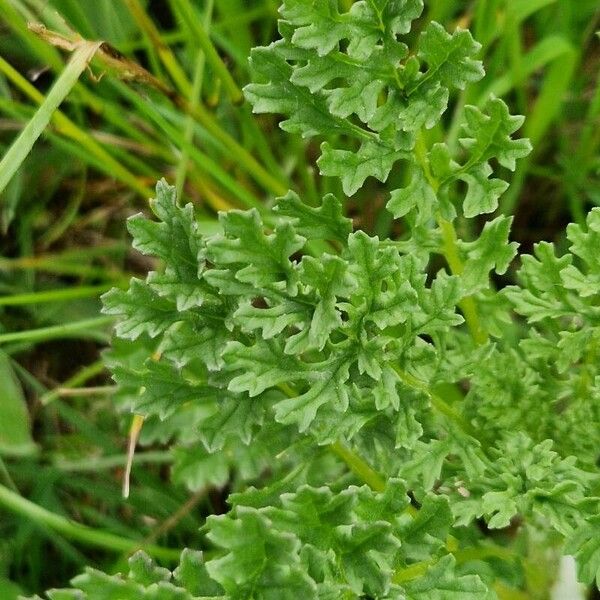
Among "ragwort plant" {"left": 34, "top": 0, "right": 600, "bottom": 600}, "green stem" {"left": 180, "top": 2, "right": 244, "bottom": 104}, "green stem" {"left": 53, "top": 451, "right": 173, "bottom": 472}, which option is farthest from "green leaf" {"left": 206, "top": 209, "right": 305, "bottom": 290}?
"green stem" {"left": 53, "top": 451, "right": 173, "bottom": 472}

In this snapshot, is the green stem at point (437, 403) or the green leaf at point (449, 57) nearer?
the green leaf at point (449, 57)

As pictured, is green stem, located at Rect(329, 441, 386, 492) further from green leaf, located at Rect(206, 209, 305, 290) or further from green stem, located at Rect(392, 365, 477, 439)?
green leaf, located at Rect(206, 209, 305, 290)

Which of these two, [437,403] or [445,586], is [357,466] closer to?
[437,403]

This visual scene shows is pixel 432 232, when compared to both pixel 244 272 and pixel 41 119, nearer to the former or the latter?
pixel 244 272

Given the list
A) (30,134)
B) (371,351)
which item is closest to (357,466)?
(371,351)

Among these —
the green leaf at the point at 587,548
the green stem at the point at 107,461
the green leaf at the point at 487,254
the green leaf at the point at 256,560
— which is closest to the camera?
the green leaf at the point at 256,560

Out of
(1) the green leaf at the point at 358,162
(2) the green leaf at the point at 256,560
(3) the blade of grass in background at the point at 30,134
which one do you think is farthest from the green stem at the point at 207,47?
(2) the green leaf at the point at 256,560

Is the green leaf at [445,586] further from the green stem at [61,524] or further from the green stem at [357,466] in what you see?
the green stem at [61,524]

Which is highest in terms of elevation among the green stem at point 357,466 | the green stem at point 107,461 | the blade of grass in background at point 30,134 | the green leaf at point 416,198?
the blade of grass in background at point 30,134
